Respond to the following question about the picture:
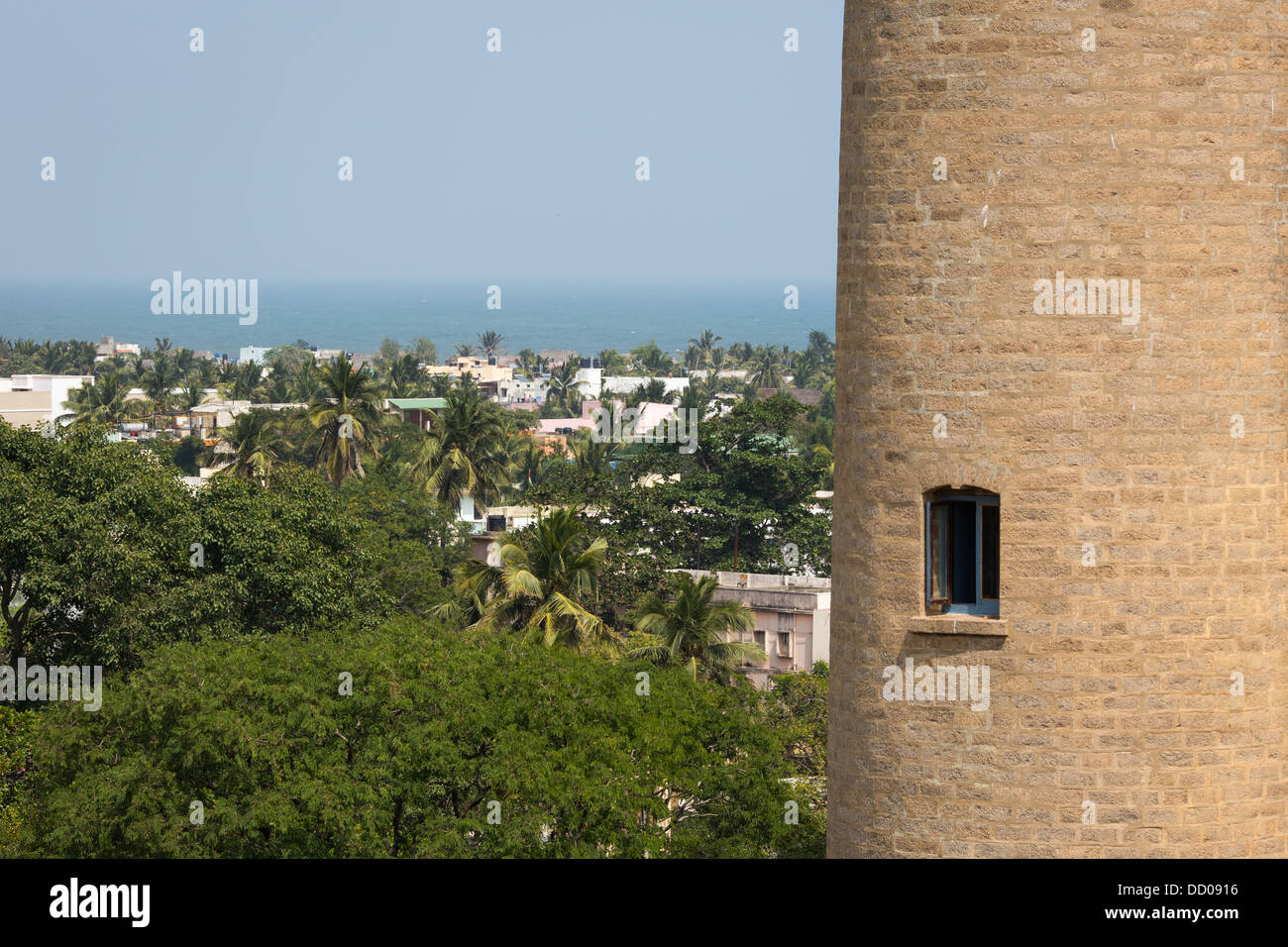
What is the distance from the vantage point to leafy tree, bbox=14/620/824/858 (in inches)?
909

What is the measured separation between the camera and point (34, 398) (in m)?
101

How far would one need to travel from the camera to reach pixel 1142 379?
10367 mm

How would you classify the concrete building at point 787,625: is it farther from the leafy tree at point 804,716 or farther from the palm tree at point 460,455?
the palm tree at point 460,455

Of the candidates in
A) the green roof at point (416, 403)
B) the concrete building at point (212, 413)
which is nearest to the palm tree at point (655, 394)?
the green roof at point (416, 403)

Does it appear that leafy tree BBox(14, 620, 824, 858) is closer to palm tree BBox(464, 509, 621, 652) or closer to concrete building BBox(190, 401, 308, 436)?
palm tree BBox(464, 509, 621, 652)

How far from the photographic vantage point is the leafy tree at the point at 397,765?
23078 mm

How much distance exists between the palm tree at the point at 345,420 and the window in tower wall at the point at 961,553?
6244 cm

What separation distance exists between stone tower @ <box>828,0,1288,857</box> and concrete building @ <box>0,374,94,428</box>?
88.7m

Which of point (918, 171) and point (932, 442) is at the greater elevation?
point (918, 171)

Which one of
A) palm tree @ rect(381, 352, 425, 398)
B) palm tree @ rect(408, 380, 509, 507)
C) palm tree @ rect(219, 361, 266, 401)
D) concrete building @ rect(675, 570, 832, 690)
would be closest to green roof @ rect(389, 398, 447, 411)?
palm tree @ rect(381, 352, 425, 398)

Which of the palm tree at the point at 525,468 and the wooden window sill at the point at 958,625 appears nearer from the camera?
the wooden window sill at the point at 958,625
